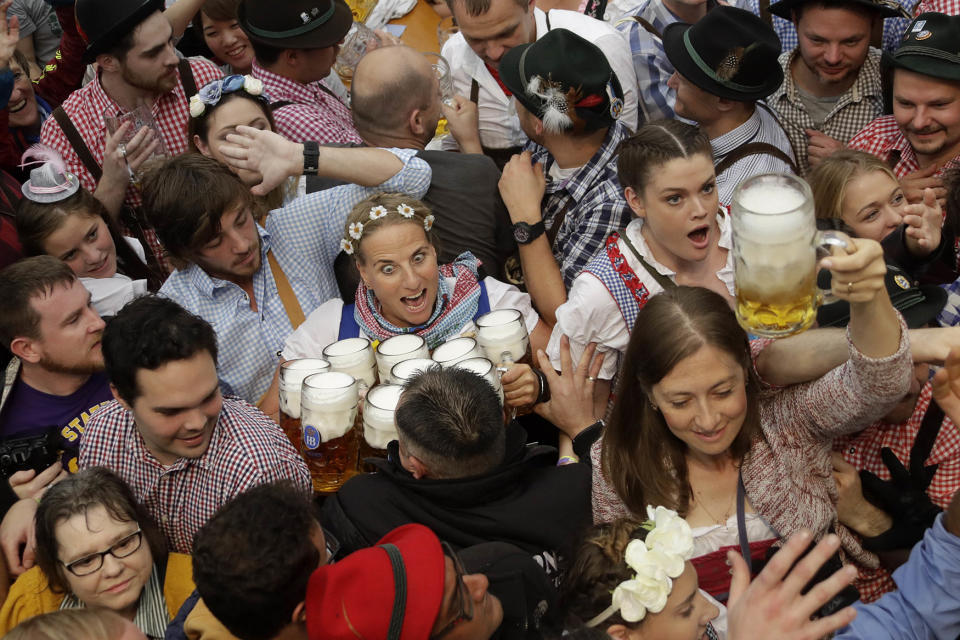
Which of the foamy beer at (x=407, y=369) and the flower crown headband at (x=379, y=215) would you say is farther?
the flower crown headband at (x=379, y=215)

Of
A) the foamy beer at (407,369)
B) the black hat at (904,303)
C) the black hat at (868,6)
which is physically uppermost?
the black hat at (868,6)

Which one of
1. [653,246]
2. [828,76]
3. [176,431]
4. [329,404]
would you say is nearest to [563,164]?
[653,246]

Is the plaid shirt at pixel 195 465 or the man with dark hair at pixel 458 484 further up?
the man with dark hair at pixel 458 484

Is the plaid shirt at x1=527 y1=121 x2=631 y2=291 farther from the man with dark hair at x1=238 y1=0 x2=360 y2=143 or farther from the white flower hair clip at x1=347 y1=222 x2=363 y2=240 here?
the man with dark hair at x1=238 y1=0 x2=360 y2=143

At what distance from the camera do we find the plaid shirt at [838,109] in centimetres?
413

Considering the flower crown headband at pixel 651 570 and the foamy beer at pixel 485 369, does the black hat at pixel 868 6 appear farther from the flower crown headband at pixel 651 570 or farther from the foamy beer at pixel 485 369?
the flower crown headband at pixel 651 570

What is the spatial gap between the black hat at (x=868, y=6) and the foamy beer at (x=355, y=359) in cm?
235

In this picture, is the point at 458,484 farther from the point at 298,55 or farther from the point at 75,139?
the point at 75,139

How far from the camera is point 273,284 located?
3.69m

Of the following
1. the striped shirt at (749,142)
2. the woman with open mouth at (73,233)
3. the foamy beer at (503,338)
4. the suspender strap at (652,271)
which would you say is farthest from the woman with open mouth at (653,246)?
the woman with open mouth at (73,233)

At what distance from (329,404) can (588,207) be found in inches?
52.6

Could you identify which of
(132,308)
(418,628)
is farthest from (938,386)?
(132,308)

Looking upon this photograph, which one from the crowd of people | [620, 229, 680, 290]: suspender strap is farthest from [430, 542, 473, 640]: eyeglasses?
[620, 229, 680, 290]: suspender strap

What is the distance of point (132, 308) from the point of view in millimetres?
2951
